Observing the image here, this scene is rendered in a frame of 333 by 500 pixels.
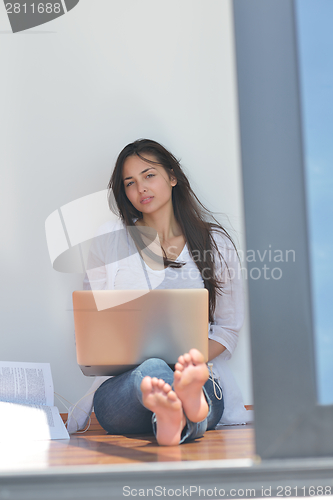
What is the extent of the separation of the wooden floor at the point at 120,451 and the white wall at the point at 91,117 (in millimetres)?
663

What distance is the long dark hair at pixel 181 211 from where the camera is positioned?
1654 millimetres

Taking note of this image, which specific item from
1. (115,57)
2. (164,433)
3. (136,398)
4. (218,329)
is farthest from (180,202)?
(164,433)

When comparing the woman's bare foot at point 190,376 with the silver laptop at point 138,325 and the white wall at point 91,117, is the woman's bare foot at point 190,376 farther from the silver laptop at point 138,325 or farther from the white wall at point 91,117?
the white wall at point 91,117

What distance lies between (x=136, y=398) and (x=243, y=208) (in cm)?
64

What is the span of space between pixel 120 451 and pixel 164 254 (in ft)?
2.66

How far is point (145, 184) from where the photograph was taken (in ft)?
5.66

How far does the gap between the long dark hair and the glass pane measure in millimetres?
823

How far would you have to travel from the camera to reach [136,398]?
1.21 m

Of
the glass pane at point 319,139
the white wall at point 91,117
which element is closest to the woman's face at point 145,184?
the white wall at point 91,117

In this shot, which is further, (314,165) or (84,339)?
(84,339)

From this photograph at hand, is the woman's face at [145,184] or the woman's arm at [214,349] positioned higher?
the woman's face at [145,184]

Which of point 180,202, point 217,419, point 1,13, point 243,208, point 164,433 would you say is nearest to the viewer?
point 243,208

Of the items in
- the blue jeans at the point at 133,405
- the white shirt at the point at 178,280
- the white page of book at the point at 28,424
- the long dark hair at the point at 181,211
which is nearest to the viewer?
the blue jeans at the point at 133,405

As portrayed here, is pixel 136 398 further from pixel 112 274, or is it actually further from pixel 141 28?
pixel 141 28
